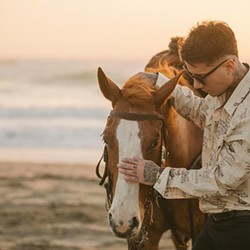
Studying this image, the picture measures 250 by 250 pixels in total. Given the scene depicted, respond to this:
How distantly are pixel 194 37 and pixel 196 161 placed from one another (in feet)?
4.33

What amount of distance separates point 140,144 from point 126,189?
23cm

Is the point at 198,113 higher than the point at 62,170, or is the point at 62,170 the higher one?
the point at 198,113

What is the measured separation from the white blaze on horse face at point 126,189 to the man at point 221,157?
54 millimetres

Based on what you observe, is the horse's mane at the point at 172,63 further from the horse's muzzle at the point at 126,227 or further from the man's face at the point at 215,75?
the horse's muzzle at the point at 126,227

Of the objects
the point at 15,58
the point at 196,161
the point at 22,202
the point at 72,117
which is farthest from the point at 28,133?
the point at 15,58

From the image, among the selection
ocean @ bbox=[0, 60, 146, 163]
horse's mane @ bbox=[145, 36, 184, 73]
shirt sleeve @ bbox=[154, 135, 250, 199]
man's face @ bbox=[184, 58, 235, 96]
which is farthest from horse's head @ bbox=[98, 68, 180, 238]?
ocean @ bbox=[0, 60, 146, 163]

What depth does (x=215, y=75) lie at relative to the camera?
329 centimetres

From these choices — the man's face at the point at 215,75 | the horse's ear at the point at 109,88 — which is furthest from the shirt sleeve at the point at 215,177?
the horse's ear at the point at 109,88

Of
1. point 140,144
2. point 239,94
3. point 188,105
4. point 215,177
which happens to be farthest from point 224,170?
point 188,105

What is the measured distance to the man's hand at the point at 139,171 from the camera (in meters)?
3.43

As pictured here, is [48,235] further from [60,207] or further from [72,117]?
[72,117]

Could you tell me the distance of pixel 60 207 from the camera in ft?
28.3

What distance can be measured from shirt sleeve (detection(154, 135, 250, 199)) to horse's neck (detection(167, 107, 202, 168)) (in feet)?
2.13

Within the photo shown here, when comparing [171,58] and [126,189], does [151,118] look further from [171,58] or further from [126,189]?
[171,58]
